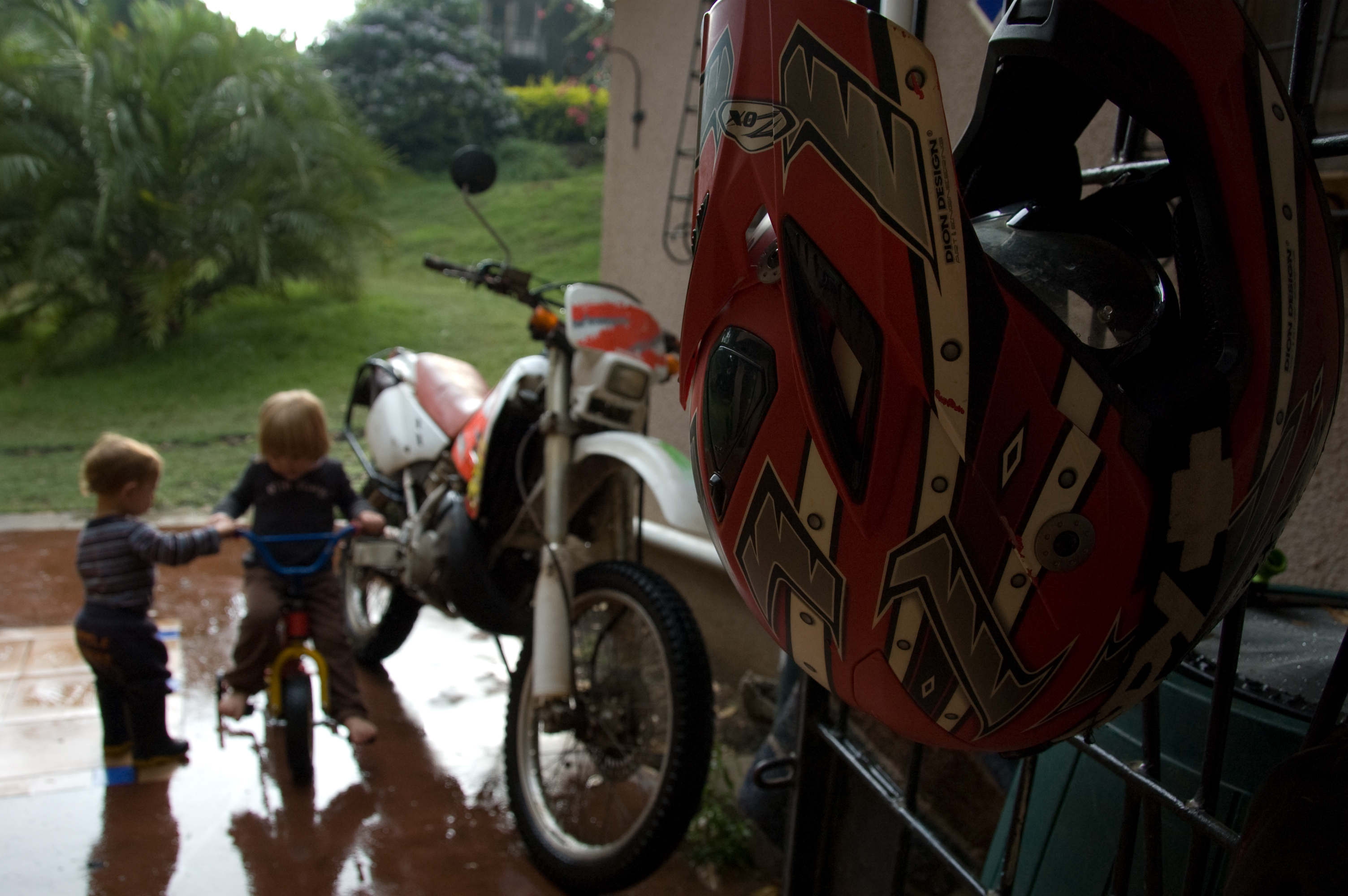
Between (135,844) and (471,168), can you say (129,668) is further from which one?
(471,168)

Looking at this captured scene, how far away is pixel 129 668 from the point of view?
2.55 metres

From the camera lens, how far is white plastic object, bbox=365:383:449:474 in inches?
120

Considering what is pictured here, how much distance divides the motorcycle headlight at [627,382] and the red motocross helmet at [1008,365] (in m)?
1.58

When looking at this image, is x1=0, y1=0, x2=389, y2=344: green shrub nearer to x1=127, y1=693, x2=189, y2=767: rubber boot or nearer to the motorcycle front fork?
x1=127, y1=693, x2=189, y2=767: rubber boot

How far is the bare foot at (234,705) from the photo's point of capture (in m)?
2.60

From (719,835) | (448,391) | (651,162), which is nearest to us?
(719,835)

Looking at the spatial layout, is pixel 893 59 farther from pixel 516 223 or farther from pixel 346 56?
pixel 346 56

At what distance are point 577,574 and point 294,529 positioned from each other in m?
0.94

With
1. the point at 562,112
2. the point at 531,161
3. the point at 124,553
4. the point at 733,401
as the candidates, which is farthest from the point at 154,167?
the point at 733,401

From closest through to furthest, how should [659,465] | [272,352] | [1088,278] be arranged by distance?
1. [1088,278]
2. [659,465]
3. [272,352]

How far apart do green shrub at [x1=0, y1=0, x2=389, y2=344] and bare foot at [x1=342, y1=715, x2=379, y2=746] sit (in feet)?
20.4

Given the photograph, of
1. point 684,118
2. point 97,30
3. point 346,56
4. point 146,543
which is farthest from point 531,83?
point 146,543

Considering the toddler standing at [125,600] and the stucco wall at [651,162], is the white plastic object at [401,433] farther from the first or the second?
the stucco wall at [651,162]

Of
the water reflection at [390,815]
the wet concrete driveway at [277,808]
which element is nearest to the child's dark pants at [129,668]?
the wet concrete driveway at [277,808]
